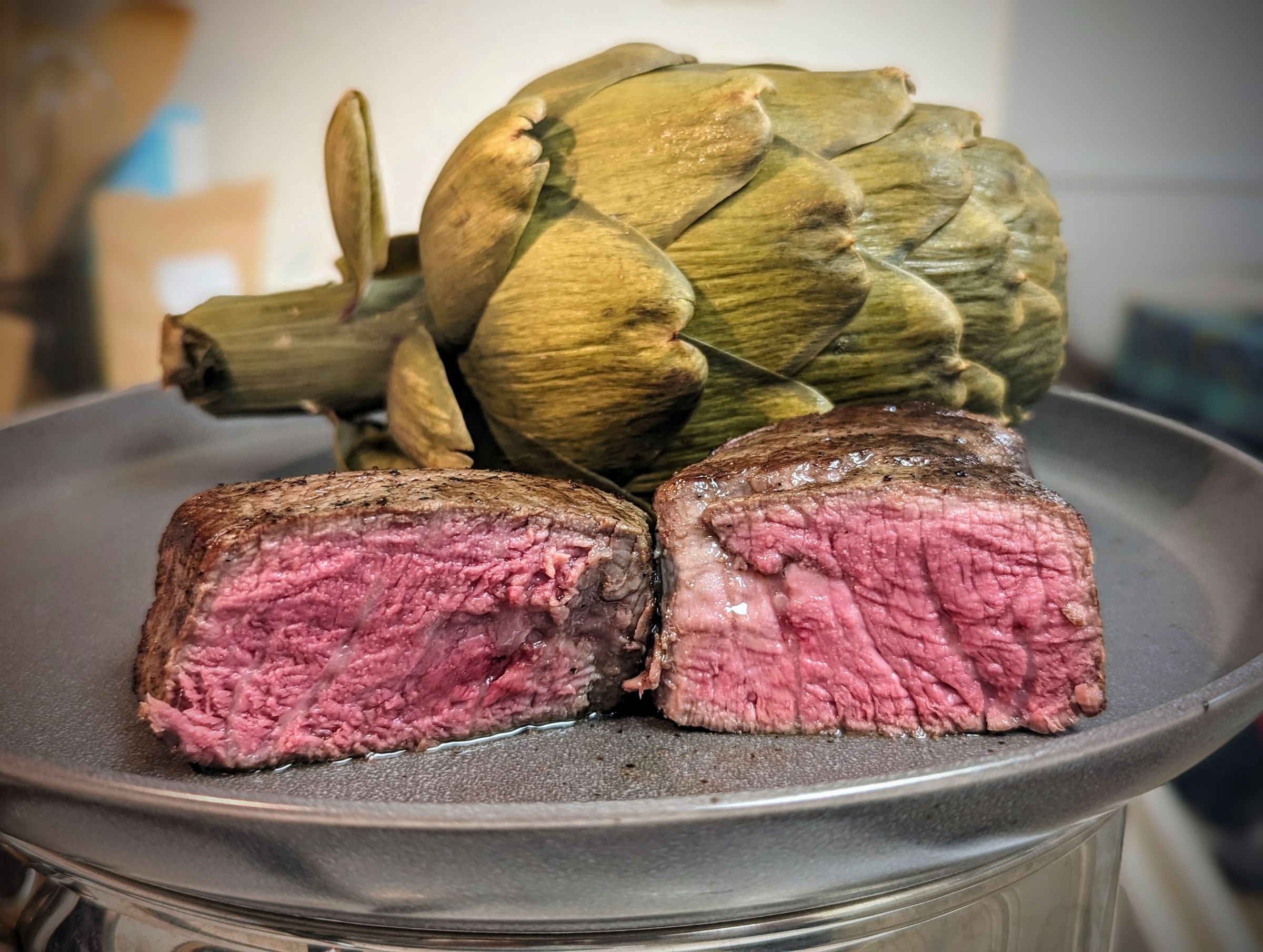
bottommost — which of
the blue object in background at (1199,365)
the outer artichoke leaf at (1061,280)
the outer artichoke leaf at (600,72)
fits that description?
the blue object in background at (1199,365)

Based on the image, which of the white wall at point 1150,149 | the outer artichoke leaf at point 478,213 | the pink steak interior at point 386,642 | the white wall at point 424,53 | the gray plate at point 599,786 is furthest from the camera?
the white wall at point 424,53

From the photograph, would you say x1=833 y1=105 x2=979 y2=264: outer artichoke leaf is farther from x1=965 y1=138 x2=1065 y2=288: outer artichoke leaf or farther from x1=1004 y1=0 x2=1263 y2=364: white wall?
x1=1004 y1=0 x2=1263 y2=364: white wall

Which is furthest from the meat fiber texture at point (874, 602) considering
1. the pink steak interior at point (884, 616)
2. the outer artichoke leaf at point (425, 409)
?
the outer artichoke leaf at point (425, 409)

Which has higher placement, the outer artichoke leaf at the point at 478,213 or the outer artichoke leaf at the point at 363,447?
the outer artichoke leaf at the point at 478,213

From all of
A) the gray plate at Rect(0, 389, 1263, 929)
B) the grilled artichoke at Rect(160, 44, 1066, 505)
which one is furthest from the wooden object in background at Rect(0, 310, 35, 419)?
the grilled artichoke at Rect(160, 44, 1066, 505)

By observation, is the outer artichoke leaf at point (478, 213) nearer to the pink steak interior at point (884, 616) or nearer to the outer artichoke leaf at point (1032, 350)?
the pink steak interior at point (884, 616)

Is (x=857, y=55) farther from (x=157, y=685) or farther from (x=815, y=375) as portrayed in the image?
(x=157, y=685)

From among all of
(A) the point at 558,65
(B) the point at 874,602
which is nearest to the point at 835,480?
(B) the point at 874,602
